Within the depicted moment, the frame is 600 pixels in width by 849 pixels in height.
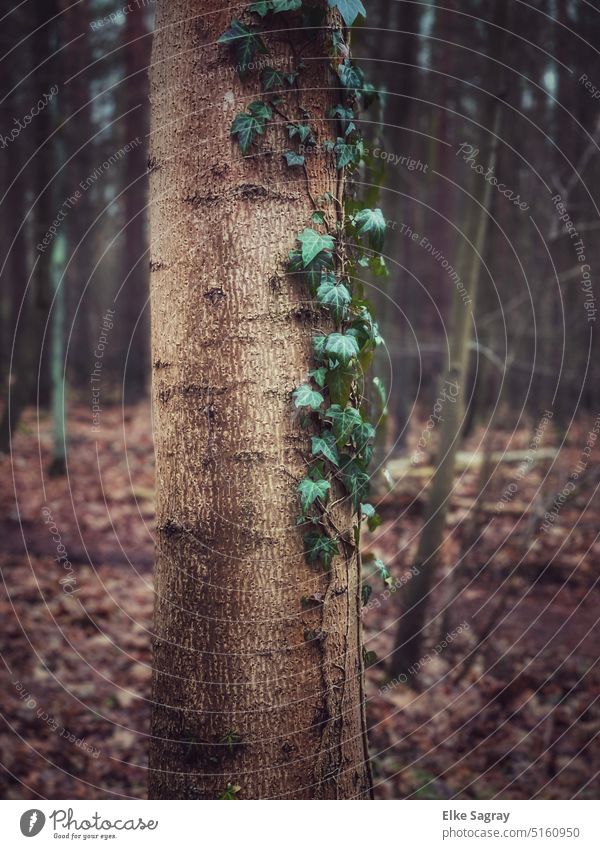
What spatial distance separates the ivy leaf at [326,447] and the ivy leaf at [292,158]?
723 millimetres

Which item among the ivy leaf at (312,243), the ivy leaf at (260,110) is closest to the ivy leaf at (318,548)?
the ivy leaf at (312,243)

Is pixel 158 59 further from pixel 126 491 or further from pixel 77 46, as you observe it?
pixel 77 46

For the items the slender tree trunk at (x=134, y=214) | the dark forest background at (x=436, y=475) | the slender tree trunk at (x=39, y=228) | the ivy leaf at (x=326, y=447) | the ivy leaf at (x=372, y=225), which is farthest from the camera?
the slender tree trunk at (x=134, y=214)

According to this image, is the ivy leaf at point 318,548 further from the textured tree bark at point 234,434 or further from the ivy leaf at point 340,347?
the ivy leaf at point 340,347

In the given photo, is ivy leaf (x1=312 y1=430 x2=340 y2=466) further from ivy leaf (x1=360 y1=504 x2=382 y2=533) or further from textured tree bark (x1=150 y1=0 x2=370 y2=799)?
ivy leaf (x1=360 y1=504 x2=382 y2=533)

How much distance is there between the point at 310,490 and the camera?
163cm

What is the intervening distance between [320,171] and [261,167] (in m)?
0.17

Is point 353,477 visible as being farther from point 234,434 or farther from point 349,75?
point 349,75

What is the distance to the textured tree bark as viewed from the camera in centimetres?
162

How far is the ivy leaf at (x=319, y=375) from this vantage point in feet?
5.38

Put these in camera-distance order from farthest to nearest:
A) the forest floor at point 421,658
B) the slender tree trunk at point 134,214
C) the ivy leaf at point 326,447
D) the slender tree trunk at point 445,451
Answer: the slender tree trunk at point 134,214 < the slender tree trunk at point 445,451 < the forest floor at point 421,658 < the ivy leaf at point 326,447

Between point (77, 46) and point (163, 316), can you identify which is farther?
point (77, 46)

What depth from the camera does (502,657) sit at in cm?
403
